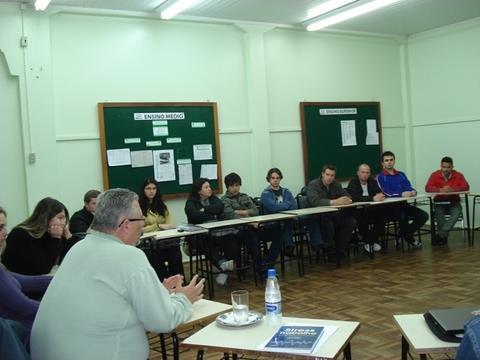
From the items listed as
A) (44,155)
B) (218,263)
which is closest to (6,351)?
(218,263)

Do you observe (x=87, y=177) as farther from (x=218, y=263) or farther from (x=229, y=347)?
(x=229, y=347)

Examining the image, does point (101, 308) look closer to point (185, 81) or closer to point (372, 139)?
point (185, 81)

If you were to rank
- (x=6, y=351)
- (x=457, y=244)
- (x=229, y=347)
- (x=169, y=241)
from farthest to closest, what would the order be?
1. (x=457, y=244)
2. (x=169, y=241)
3. (x=229, y=347)
4. (x=6, y=351)

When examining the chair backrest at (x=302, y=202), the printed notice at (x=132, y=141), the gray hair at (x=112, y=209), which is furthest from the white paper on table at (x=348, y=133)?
the gray hair at (x=112, y=209)

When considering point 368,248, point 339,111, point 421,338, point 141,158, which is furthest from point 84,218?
point 339,111

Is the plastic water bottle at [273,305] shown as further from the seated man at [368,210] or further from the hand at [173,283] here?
the seated man at [368,210]

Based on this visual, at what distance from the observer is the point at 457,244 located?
713 centimetres

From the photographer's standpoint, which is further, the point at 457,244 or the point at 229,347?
the point at 457,244

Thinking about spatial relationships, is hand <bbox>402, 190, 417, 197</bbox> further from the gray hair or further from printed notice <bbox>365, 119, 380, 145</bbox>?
the gray hair

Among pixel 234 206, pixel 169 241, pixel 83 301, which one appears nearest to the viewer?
pixel 83 301

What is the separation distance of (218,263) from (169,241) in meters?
0.73

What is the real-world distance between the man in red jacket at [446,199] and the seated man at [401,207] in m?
0.28

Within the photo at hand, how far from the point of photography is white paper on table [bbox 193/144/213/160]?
22.8 feet

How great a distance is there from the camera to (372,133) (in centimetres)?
855
